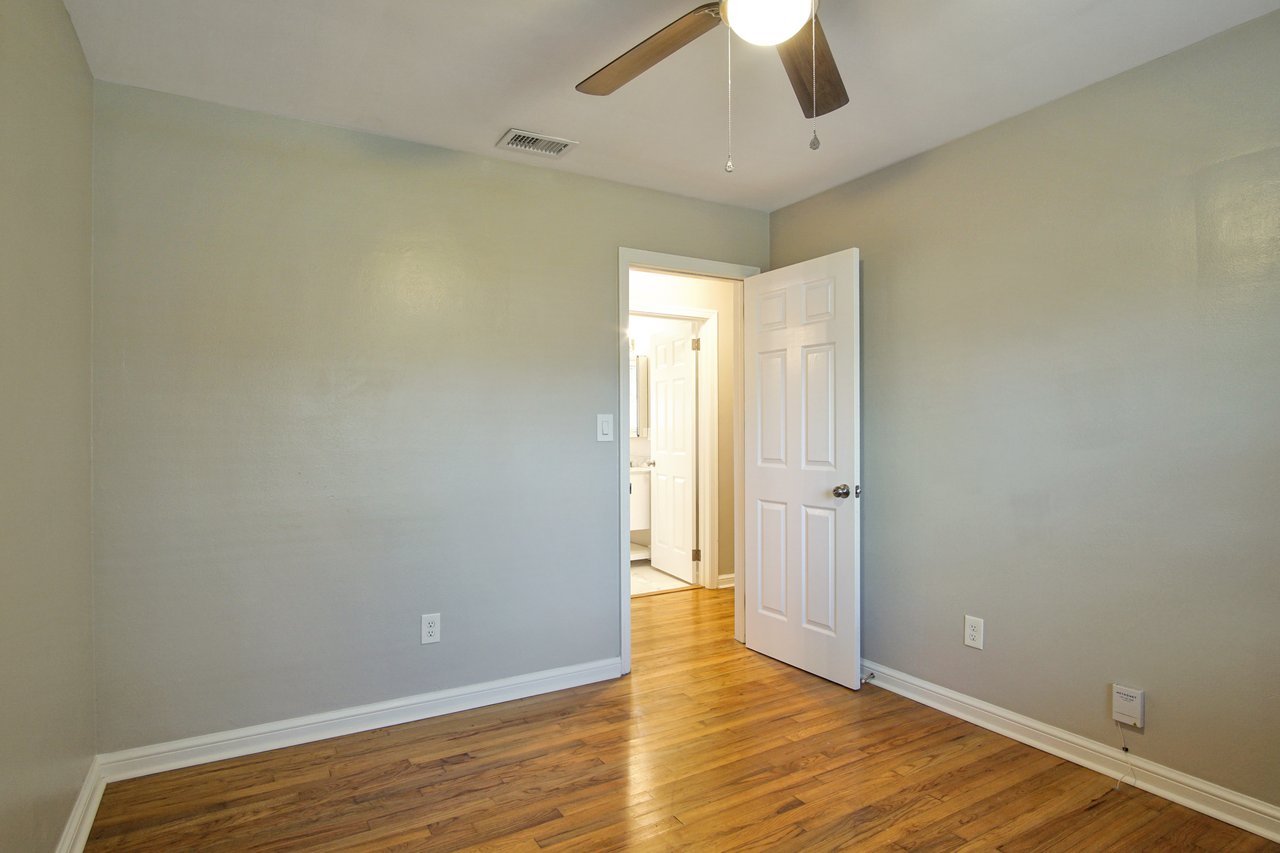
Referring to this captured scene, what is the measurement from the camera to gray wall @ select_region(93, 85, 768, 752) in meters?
2.38

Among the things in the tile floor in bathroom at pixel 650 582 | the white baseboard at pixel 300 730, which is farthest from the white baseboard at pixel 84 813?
the tile floor in bathroom at pixel 650 582

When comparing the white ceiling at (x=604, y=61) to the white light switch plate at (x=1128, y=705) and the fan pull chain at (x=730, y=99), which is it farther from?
the white light switch plate at (x=1128, y=705)

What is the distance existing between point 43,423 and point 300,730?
1.50 meters

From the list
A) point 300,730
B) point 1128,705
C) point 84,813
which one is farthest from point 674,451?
point 84,813

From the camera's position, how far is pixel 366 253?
277cm

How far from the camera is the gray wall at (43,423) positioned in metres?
1.48

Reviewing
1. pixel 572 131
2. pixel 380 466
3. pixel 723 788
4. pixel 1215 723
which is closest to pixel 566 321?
pixel 572 131

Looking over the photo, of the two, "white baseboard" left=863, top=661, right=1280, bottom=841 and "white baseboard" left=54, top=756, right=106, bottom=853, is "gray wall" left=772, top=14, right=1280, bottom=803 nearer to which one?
"white baseboard" left=863, top=661, right=1280, bottom=841

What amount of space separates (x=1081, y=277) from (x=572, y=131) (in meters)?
2.07

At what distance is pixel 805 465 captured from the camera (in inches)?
132

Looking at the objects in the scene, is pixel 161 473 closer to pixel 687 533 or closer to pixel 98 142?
pixel 98 142

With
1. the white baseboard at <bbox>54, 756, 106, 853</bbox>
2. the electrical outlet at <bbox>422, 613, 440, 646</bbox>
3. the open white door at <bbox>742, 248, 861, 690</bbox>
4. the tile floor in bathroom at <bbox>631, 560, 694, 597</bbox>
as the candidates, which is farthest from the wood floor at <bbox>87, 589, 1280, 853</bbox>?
the tile floor in bathroom at <bbox>631, 560, 694, 597</bbox>

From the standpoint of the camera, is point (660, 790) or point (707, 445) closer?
point (660, 790)

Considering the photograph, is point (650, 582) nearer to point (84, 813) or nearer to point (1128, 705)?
point (1128, 705)
